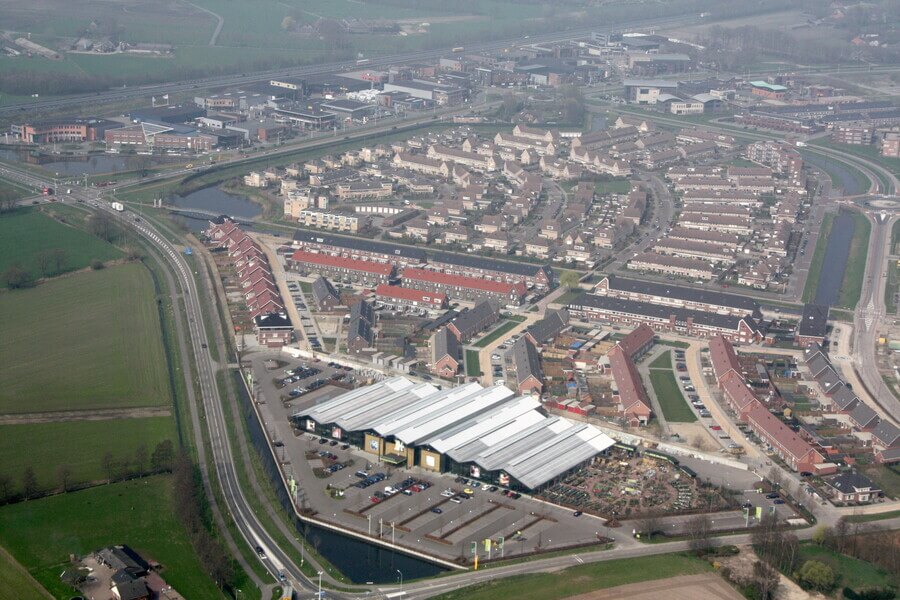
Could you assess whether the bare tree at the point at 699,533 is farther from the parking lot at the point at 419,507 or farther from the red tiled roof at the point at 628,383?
the red tiled roof at the point at 628,383

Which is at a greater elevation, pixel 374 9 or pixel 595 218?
pixel 374 9

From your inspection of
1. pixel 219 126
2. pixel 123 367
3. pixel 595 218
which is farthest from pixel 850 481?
pixel 219 126

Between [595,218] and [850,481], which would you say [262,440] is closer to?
[850,481]

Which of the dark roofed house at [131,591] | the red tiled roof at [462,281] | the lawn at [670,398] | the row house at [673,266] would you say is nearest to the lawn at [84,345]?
the red tiled roof at [462,281]

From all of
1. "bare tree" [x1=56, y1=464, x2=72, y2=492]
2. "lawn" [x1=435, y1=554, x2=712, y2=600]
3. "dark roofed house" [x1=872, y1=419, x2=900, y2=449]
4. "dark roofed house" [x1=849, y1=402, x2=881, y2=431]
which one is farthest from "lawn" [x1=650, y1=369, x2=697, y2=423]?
"bare tree" [x1=56, y1=464, x2=72, y2=492]

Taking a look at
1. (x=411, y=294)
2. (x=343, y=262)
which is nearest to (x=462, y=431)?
(x=411, y=294)

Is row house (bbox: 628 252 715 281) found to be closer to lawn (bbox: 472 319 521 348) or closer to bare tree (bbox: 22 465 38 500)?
lawn (bbox: 472 319 521 348)
